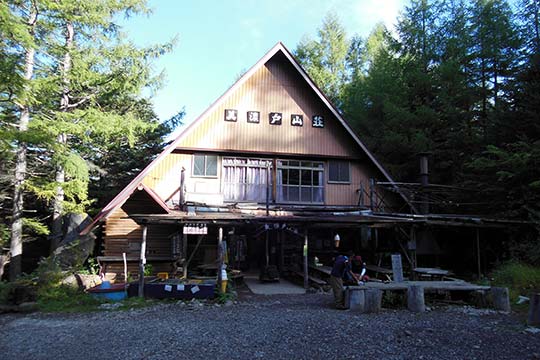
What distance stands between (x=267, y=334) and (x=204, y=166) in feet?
33.0

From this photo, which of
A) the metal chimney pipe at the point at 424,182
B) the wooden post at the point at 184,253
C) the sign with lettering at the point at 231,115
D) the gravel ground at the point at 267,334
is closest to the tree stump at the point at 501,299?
the gravel ground at the point at 267,334

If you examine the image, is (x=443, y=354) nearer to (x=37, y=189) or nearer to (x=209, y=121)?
(x=209, y=121)

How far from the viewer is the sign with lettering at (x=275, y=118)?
17500 mm

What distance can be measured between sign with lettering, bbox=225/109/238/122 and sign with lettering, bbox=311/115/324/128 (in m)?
3.57

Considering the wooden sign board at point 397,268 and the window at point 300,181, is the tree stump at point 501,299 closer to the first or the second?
the wooden sign board at point 397,268

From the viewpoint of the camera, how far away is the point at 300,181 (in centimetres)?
1781

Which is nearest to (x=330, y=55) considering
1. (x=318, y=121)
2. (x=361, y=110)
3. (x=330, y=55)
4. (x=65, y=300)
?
(x=330, y=55)

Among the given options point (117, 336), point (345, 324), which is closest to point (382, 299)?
point (345, 324)

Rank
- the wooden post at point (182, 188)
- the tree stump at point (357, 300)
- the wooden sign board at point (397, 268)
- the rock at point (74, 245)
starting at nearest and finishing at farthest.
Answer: the tree stump at point (357, 300) → the wooden sign board at point (397, 268) → the rock at point (74, 245) → the wooden post at point (182, 188)

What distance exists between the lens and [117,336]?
7988mm

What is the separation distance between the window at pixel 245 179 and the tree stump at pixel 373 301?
794 cm

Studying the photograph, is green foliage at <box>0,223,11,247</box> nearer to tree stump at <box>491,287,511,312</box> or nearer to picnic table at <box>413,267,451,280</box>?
picnic table at <box>413,267,451,280</box>

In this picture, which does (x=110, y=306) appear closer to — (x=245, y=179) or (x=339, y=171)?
(x=245, y=179)

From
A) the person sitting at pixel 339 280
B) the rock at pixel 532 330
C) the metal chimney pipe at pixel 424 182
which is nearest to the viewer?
the rock at pixel 532 330
